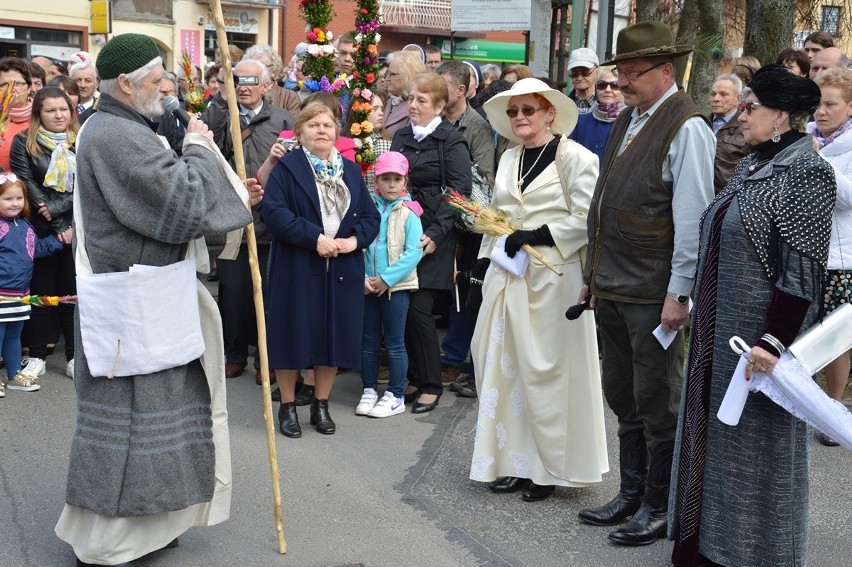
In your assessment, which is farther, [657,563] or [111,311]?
[657,563]

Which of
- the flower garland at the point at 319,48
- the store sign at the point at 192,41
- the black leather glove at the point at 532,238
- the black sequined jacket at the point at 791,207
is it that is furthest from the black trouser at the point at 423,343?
the store sign at the point at 192,41

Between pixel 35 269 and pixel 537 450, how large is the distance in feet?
14.2

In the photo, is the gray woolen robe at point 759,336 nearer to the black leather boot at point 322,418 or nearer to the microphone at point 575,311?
the microphone at point 575,311

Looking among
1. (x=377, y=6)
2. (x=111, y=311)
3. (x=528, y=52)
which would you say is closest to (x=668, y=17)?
(x=528, y=52)

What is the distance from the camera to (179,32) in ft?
104

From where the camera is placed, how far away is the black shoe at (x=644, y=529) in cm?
453

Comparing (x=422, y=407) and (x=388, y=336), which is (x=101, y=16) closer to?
(x=388, y=336)

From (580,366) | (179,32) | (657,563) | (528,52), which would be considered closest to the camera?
(657,563)

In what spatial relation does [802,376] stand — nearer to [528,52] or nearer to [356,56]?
[356,56]

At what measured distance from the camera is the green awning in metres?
39.0

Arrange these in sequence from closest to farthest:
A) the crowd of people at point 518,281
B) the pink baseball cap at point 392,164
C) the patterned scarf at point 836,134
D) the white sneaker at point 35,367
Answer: the crowd of people at point 518,281, the patterned scarf at point 836,134, the pink baseball cap at point 392,164, the white sneaker at point 35,367

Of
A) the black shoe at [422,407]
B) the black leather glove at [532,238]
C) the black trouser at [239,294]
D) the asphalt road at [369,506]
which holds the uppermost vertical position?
the black leather glove at [532,238]

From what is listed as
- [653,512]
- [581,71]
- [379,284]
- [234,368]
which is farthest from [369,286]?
[581,71]

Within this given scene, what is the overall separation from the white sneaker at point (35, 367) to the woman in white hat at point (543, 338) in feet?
12.0
